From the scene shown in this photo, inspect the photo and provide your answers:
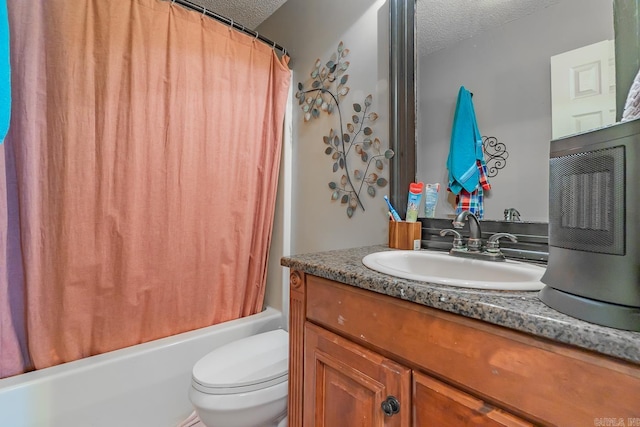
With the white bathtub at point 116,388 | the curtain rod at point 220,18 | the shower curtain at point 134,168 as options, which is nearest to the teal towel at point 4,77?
the shower curtain at point 134,168

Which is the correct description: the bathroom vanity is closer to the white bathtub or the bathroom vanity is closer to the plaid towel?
the plaid towel

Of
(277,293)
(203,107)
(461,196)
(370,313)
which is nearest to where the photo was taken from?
(370,313)

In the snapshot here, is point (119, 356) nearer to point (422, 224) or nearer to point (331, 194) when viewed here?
point (331, 194)

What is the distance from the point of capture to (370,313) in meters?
0.70

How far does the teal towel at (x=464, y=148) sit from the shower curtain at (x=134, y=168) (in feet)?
3.23

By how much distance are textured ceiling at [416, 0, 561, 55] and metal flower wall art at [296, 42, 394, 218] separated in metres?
0.33

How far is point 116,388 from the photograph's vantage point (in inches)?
48.3

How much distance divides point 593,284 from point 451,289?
21 cm

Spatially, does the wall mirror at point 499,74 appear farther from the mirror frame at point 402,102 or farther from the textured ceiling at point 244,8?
the textured ceiling at point 244,8

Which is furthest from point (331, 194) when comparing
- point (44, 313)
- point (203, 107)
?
point (44, 313)

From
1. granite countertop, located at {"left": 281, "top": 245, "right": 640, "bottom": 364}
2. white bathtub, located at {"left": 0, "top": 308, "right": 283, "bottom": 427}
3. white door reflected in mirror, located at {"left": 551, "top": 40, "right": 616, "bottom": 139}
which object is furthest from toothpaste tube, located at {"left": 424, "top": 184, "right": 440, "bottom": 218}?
white bathtub, located at {"left": 0, "top": 308, "right": 283, "bottom": 427}

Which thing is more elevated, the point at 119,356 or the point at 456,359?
the point at 456,359

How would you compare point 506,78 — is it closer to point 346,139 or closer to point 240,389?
point 346,139

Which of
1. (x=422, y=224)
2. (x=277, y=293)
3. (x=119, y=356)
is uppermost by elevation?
(x=422, y=224)
